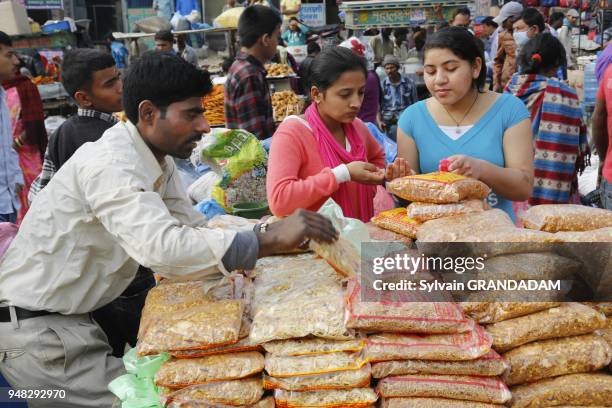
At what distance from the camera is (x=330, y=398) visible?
1.56 metres

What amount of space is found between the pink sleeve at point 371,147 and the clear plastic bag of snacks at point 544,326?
1.13m

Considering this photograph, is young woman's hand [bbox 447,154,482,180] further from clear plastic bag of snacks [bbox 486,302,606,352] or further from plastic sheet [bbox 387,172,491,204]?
clear plastic bag of snacks [bbox 486,302,606,352]

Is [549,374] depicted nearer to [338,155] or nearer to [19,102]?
[338,155]

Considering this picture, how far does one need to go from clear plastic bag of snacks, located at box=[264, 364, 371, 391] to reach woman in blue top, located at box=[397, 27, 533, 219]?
3.16 ft

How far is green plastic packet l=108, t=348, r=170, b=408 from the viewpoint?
169cm

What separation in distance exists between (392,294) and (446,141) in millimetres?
1013

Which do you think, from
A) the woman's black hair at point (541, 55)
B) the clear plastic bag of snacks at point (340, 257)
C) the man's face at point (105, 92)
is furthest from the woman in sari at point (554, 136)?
the clear plastic bag of snacks at point (340, 257)

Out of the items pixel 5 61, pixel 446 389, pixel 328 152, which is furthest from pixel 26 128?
pixel 446 389

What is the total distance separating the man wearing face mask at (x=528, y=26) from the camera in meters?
7.86

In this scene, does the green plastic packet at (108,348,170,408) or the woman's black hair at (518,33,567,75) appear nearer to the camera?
the green plastic packet at (108,348,170,408)

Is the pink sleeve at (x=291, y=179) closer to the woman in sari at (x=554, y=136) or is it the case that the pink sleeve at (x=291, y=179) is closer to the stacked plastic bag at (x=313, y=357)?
the stacked plastic bag at (x=313, y=357)

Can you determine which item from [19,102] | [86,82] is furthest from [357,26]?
[86,82]

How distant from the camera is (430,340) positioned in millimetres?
1581

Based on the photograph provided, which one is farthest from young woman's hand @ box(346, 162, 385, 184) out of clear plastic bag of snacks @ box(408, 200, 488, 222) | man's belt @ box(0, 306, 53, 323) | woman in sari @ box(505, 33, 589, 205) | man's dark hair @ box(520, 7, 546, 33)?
man's dark hair @ box(520, 7, 546, 33)
